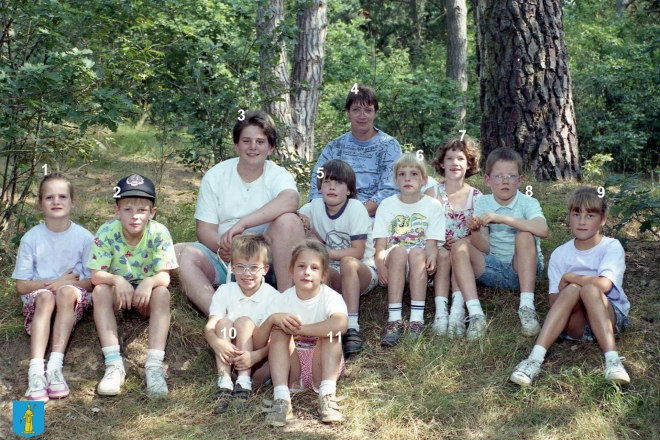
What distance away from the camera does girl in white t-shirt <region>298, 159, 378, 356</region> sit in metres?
4.40

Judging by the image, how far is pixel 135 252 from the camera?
4301 mm

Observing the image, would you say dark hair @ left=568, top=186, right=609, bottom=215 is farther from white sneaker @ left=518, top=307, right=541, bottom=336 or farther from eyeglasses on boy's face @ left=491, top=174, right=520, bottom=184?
white sneaker @ left=518, top=307, right=541, bottom=336

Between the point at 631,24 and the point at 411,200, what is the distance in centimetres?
1277

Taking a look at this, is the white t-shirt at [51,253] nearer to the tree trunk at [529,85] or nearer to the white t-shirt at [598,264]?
the white t-shirt at [598,264]

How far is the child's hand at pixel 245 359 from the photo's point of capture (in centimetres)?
393

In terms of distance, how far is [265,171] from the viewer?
480 centimetres

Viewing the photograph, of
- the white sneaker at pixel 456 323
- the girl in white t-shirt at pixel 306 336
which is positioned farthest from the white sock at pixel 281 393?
the white sneaker at pixel 456 323

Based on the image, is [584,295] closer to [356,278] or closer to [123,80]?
[356,278]

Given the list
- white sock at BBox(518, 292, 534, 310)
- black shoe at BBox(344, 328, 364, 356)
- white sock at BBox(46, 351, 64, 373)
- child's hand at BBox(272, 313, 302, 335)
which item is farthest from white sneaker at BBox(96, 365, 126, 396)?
white sock at BBox(518, 292, 534, 310)

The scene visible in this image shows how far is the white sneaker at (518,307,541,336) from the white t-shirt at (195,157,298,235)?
65.7 inches

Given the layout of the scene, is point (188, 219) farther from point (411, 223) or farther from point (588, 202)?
point (588, 202)

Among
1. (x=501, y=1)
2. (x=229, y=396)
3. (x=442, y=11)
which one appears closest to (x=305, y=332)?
(x=229, y=396)

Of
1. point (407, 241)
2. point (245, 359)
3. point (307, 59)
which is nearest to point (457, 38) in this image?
point (307, 59)

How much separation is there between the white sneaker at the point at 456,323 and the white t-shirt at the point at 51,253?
2286 millimetres
